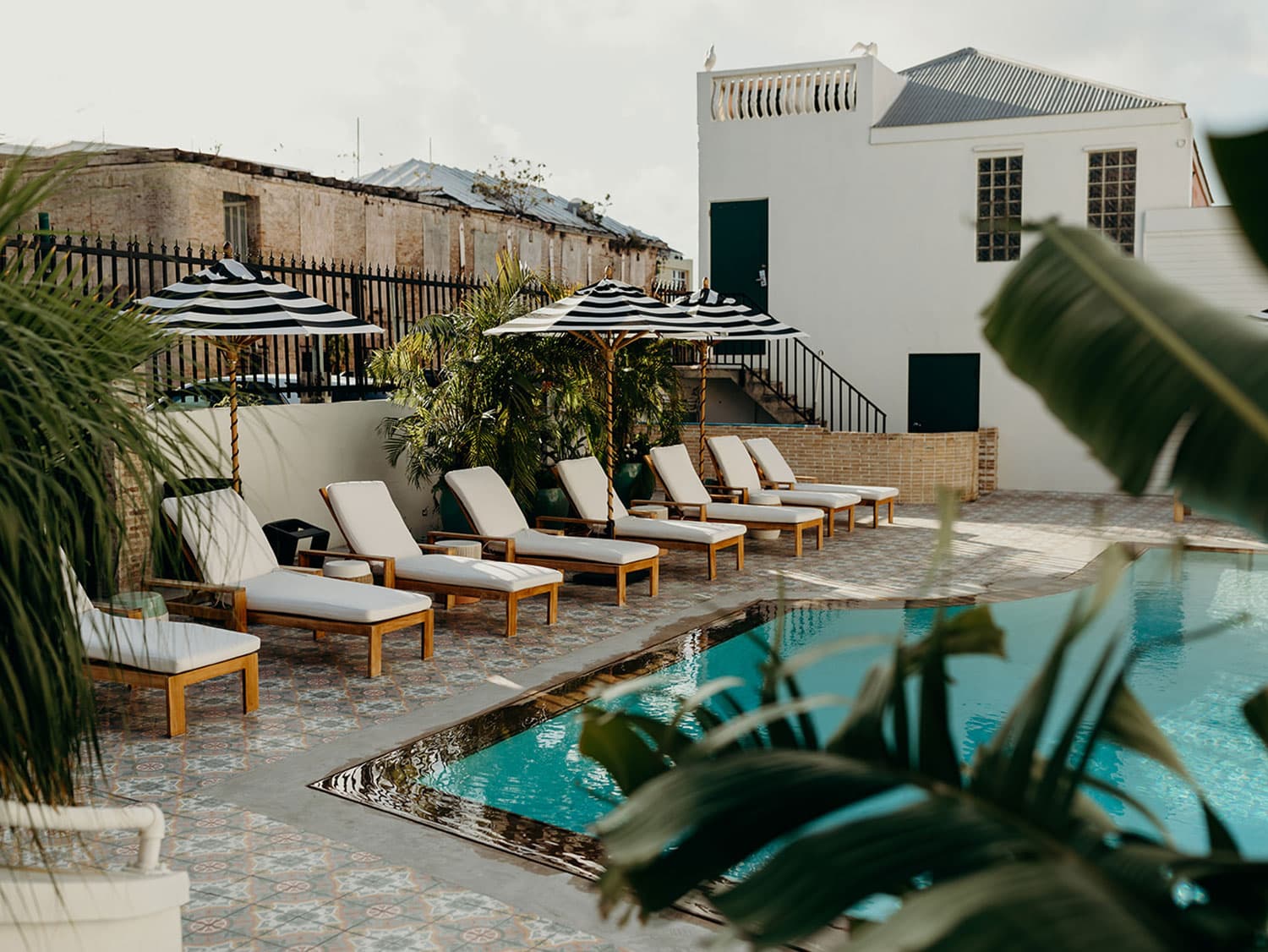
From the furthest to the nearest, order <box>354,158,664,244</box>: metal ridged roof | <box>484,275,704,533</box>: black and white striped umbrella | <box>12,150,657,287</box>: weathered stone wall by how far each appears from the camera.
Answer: <box>354,158,664,244</box>: metal ridged roof, <box>12,150,657,287</box>: weathered stone wall, <box>484,275,704,533</box>: black and white striped umbrella

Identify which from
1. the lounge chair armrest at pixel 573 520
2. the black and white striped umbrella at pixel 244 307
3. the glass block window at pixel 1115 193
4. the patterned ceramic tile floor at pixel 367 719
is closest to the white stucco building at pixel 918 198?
the glass block window at pixel 1115 193

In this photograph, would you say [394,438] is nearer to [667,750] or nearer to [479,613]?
[479,613]

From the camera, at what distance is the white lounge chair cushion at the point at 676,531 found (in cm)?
1085

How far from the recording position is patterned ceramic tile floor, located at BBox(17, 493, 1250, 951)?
4195 millimetres

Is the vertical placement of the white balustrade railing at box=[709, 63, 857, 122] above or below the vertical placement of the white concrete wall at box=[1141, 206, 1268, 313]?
above

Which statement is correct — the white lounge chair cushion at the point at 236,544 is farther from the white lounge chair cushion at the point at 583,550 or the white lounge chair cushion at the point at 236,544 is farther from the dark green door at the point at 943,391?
the dark green door at the point at 943,391

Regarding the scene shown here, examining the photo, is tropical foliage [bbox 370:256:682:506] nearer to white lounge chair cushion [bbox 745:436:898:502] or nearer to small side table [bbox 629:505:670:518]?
small side table [bbox 629:505:670:518]

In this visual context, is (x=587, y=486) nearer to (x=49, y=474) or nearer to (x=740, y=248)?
(x=49, y=474)

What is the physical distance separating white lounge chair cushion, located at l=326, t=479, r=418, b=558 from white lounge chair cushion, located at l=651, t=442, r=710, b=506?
375cm

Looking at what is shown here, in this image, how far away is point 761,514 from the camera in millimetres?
12234

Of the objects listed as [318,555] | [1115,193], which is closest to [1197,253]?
[1115,193]

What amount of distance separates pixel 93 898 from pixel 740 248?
734 inches

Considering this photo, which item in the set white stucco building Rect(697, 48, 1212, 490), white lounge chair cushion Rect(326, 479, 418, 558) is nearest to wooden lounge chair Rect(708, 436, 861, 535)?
white lounge chair cushion Rect(326, 479, 418, 558)

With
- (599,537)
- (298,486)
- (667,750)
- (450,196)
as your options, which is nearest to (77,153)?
(667,750)
